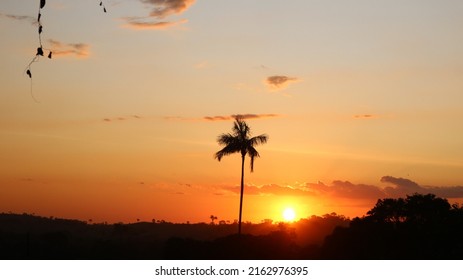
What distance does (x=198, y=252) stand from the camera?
95500 mm

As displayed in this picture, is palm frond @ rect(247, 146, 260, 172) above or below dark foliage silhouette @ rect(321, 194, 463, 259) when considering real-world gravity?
above

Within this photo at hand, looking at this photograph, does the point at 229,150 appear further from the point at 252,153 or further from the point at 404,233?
the point at 404,233

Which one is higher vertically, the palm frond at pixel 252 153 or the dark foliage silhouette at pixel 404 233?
the palm frond at pixel 252 153

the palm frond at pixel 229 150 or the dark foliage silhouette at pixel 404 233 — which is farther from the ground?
the palm frond at pixel 229 150

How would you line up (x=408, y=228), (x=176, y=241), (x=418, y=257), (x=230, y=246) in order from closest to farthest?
1. (x=418, y=257)
2. (x=408, y=228)
3. (x=230, y=246)
4. (x=176, y=241)

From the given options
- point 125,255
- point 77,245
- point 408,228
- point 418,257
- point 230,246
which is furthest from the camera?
point 77,245

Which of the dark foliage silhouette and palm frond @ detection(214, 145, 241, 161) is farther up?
palm frond @ detection(214, 145, 241, 161)

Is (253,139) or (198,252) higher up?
Answer: (253,139)

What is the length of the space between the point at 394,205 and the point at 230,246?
20.5m

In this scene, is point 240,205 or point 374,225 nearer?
point 374,225

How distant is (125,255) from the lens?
170 meters
